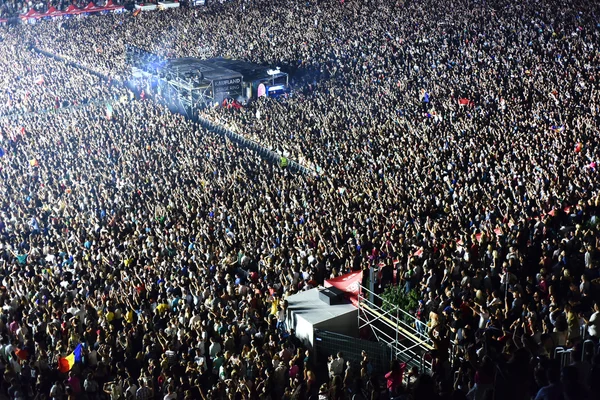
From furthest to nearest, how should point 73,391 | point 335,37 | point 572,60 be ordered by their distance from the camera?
point 335,37 → point 572,60 → point 73,391

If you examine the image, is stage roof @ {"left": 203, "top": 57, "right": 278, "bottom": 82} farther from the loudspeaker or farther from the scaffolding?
the scaffolding

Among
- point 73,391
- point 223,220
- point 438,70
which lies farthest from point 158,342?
point 438,70

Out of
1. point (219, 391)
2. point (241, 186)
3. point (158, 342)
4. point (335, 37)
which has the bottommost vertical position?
point (219, 391)

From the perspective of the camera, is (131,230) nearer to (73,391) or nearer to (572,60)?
(73,391)

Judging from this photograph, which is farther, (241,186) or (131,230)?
(241,186)

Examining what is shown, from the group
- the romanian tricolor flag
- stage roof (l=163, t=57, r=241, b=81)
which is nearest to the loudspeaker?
the romanian tricolor flag

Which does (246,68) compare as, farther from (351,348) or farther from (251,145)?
(351,348)

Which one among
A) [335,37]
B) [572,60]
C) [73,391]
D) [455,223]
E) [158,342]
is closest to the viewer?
[73,391]
